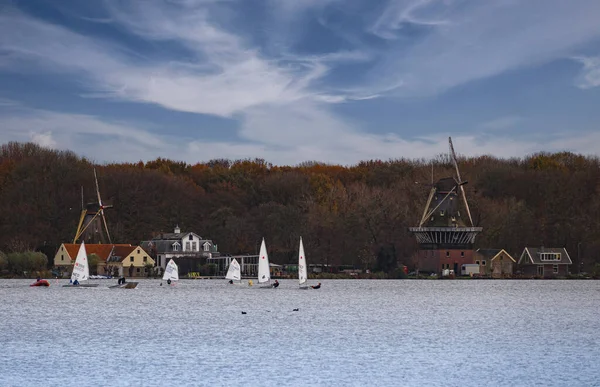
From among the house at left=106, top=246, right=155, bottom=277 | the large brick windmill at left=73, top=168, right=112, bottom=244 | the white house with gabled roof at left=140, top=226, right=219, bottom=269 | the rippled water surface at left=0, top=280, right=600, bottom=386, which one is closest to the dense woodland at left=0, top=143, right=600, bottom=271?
the large brick windmill at left=73, top=168, right=112, bottom=244

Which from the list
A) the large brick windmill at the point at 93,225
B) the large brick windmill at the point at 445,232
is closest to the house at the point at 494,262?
the large brick windmill at the point at 445,232

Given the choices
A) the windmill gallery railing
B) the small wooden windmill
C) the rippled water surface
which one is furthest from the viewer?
the small wooden windmill

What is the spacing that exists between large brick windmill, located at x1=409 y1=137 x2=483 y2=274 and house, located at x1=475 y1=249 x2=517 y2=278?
184 centimetres

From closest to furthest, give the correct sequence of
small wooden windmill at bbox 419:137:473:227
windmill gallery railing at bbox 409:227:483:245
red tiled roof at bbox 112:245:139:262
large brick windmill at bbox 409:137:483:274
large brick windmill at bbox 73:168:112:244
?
windmill gallery railing at bbox 409:227:483:245 → large brick windmill at bbox 409:137:483:274 → small wooden windmill at bbox 419:137:473:227 → red tiled roof at bbox 112:245:139:262 → large brick windmill at bbox 73:168:112:244

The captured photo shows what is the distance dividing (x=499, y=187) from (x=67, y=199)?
57.7 metres

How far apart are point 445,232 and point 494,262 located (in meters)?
7.83

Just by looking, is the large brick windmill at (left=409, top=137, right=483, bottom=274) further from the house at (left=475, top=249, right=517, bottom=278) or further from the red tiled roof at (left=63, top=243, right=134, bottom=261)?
the red tiled roof at (left=63, top=243, right=134, bottom=261)

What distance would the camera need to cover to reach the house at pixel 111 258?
11588 centimetres

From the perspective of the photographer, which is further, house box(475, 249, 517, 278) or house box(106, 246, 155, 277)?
house box(106, 246, 155, 277)

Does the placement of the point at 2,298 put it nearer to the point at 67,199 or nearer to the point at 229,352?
the point at 229,352

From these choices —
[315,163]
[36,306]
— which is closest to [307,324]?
[36,306]

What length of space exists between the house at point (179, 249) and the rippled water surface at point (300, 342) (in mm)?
51261

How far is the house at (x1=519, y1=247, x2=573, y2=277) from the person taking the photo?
380 ft

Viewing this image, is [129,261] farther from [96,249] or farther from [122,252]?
[96,249]
